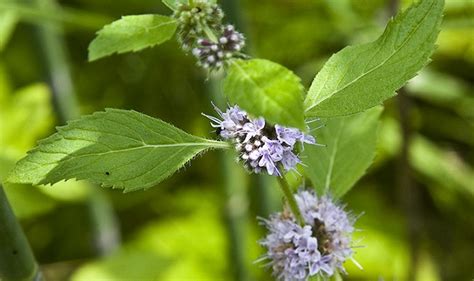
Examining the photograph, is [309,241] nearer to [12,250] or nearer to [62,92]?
[12,250]

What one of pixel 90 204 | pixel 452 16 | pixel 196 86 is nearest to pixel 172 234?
pixel 90 204

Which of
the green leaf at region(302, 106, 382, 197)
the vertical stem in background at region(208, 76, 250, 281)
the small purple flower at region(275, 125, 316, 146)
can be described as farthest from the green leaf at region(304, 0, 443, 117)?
the vertical stem in background at region(208, 76, 250, 281)

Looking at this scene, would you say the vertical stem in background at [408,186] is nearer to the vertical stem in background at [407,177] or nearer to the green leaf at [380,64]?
the vertical stem in background at [407,177]

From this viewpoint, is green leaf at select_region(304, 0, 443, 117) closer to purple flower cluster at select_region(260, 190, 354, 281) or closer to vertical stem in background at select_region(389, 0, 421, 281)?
purple flower cluster at select_region(260, 190, 354, 281)

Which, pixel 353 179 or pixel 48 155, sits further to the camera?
pixel 353 179

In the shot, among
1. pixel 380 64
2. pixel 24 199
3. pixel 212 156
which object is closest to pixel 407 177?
pixel 212 156

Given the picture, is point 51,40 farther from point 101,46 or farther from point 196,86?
point 101,46
